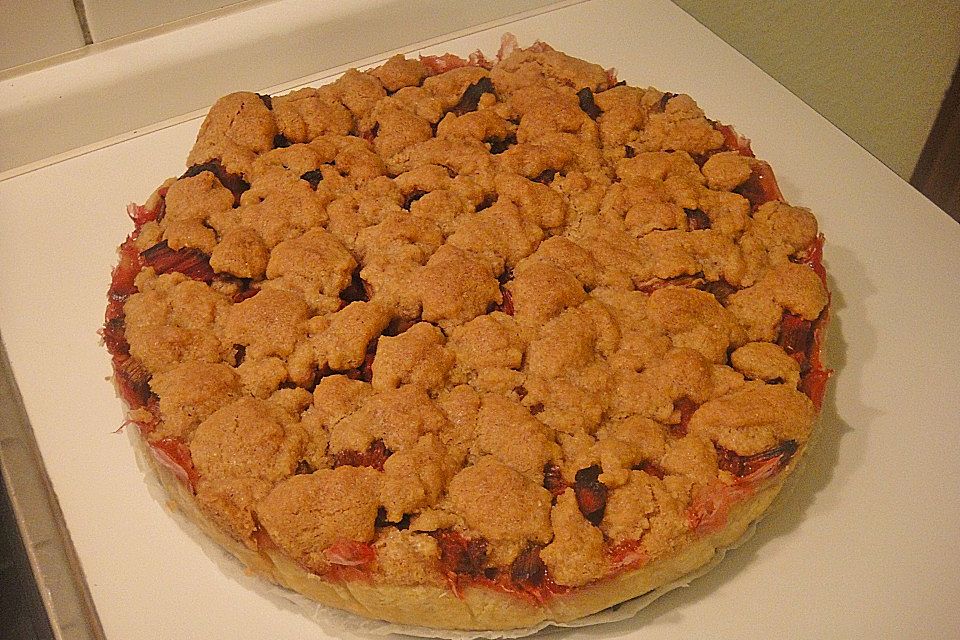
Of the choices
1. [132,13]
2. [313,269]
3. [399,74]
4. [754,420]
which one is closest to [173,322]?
[313,269]

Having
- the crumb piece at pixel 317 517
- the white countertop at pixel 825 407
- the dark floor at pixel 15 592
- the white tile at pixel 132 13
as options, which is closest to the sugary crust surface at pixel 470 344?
the crumb piece at pixel 317 517

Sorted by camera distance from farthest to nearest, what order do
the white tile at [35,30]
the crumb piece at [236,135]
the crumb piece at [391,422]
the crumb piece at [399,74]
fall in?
the white tile at [35,30] < the crumb piece at [399,74] < the crumb piece at [236,135] < the crumb piece at [391,422]

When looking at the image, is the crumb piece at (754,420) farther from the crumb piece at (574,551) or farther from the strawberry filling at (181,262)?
the strawberry filling at (181,262)

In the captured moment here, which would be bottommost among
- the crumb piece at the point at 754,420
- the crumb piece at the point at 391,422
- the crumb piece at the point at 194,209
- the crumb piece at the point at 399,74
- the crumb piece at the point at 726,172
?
the crumb piece at the point at 754,420

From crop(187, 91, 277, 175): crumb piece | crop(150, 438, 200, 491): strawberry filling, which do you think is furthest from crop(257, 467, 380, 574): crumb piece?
crop(187, 91, 277, 175): crumb piece

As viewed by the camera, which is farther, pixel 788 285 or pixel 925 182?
pixel 925 182

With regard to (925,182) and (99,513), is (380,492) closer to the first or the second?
(99,513)

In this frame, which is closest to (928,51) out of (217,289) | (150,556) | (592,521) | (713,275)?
(713,275)
